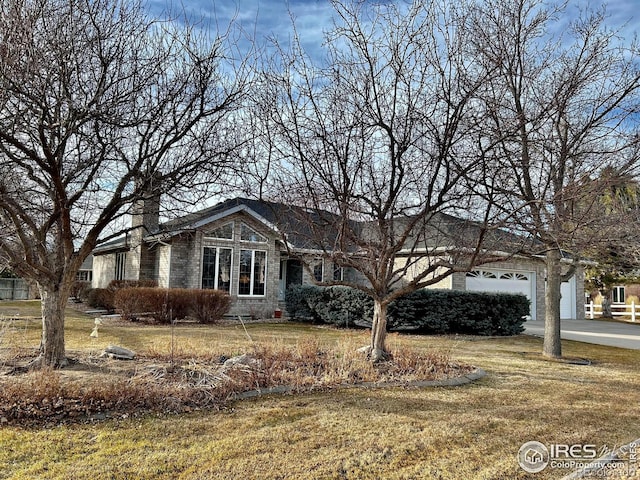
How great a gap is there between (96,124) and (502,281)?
1806 cm

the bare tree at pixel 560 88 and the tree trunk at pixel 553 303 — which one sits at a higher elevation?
the bare tree at pixel 560 88

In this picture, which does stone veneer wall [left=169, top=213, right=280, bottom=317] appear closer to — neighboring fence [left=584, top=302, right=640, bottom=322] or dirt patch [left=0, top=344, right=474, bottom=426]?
dirt patch [left=0, top=344, right=474, bottom=426]

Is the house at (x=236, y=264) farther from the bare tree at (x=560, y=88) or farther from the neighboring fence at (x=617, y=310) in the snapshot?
the neighboring fence at (x=617, y=310)

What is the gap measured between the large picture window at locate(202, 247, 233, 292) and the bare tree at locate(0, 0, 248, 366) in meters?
9.69

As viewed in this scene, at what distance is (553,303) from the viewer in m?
10.7

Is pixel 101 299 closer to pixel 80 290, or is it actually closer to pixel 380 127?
pixel 80 290

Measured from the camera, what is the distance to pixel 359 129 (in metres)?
6.97

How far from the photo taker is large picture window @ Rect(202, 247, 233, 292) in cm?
1783

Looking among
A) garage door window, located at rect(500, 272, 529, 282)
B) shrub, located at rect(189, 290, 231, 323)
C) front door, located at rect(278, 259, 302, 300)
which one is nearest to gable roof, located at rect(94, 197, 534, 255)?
shrub, located at rect(189, 290, 231, 323)

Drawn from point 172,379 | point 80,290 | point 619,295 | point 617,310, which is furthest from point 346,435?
point 619,295

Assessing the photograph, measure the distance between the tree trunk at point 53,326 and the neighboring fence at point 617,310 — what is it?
28.1m

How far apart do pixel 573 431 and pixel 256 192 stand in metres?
5.11

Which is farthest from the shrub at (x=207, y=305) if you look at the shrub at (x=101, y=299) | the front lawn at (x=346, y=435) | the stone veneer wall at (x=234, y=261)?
the front lawn at (x=346, y=435)

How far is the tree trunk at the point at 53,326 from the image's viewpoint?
7.00 meters
